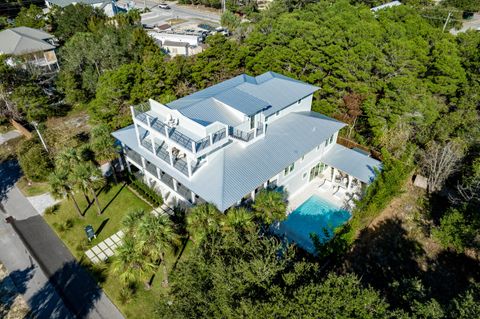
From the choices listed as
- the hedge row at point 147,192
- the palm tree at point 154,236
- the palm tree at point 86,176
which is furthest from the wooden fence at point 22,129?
the palm tree at point 154,236

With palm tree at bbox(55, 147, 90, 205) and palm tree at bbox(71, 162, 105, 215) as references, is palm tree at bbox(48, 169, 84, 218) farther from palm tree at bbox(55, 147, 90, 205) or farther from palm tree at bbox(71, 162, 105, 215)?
palm tree at bbox(71, 162, 105, 215)

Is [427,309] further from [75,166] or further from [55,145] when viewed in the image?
[55,145]

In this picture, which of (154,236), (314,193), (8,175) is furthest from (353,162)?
(8,175)

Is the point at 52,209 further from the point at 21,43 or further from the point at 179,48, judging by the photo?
the point at 179,48

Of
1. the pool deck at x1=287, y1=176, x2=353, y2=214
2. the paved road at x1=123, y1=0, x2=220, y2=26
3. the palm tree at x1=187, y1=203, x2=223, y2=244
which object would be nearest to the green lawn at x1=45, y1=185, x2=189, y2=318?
the palm tree at x1=187, y1=203, x2=223, y2=244

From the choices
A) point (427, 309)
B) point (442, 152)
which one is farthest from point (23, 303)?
point (442, 152)
